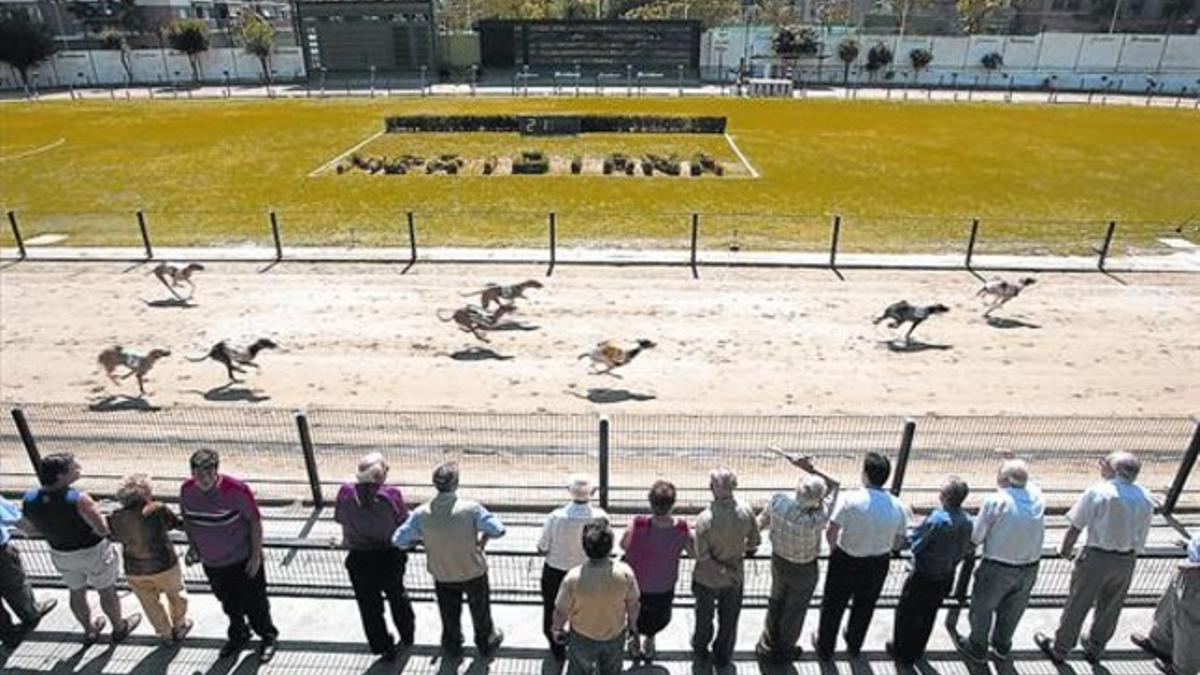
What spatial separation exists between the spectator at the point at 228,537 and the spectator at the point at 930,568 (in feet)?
16.6

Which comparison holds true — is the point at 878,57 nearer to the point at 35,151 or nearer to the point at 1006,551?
the point at 35,151

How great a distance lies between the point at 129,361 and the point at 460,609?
8.41 meters

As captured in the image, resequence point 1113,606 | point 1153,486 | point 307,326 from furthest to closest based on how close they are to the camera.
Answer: point 307,326
point 1153,486
point 1113,606

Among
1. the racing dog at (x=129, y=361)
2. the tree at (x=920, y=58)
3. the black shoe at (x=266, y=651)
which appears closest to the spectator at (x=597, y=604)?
the black shoe at (x=266, y=651)

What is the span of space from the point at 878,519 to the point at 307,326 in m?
12.3

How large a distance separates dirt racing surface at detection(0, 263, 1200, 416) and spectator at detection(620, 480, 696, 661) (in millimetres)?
5853

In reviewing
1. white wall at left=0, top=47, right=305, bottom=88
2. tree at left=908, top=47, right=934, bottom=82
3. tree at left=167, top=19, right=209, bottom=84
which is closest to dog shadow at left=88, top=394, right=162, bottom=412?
tree at left=167, top=19, right=209, bottom=84

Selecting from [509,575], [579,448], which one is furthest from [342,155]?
[509,575]

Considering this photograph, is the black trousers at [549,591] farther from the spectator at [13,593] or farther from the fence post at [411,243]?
the fence post at [411,243]

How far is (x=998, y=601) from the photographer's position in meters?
6.33

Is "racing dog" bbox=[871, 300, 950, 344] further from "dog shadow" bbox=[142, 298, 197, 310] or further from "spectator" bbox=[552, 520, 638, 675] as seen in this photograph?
"dog shadow" bbox=[142, 298, 197, 310]

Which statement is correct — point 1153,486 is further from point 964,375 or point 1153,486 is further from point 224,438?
point 224,438

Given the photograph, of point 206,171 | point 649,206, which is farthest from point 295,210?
point 649,206

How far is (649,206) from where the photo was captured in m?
24.8
